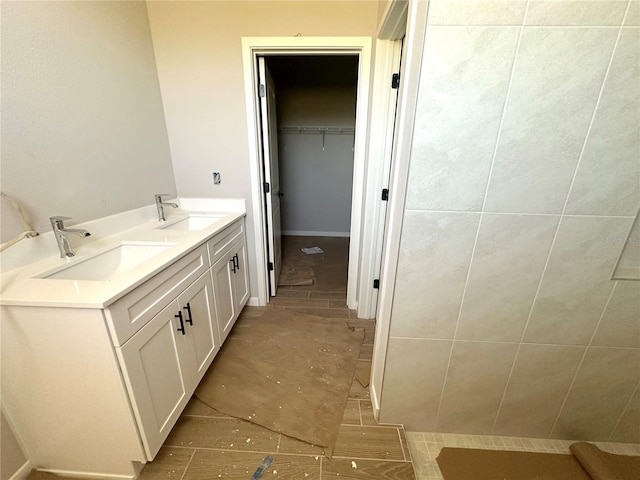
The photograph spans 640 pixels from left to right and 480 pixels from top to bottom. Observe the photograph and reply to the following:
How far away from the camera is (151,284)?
0.95 meters

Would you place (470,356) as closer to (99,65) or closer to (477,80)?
(477,80)

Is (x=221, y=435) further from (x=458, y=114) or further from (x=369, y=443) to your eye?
(x=458, y=114)

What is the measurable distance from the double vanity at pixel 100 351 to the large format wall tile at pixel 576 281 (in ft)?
5.04

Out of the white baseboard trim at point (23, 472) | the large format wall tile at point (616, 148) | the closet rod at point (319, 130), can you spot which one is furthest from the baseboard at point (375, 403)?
the closet rod at point (319, 130)

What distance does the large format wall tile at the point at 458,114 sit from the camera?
0.71 metres

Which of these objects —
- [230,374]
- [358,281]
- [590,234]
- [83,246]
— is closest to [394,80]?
[590,234]

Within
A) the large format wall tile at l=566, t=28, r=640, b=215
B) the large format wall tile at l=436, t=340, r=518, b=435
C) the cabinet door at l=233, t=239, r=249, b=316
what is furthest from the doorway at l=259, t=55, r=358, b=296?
the large format wall tile at l=566, t=28, r=640, b=215

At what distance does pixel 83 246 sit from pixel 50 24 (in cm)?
102

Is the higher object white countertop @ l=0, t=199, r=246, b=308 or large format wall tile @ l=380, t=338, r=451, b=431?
white countertop @ l=0, t=199, r=246, b=308

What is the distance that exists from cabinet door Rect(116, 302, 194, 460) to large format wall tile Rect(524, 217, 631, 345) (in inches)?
60.4

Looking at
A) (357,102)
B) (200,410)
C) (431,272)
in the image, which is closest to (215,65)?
(357,102)

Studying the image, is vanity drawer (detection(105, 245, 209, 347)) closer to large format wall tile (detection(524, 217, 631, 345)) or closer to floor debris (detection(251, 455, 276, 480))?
floor debris (detection(251, 455, 276, 480))

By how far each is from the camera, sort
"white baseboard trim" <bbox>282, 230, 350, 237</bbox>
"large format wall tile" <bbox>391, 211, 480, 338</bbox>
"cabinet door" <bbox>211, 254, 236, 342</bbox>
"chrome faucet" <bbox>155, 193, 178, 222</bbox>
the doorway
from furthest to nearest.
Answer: "white baseboard trim" <bbox>282, 230, 350, 237</bbox>
the doorway
"chrome faucet" <bbox>155, 193, 178, 222</bbox>
"cabinet door" <bbox>211, 254, 236, 342</bbox>
"large format wall tile" <bbox>391, 211, 480, 338</bbox>

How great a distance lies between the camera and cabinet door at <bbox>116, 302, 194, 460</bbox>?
89 cm
